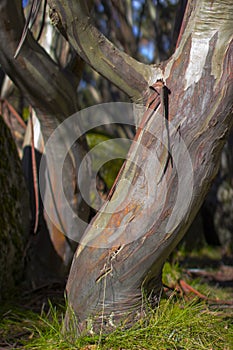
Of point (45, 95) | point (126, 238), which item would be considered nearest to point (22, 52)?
point (45, 95)

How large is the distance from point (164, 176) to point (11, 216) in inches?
61.0

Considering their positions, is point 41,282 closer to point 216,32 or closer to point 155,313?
point 155,313

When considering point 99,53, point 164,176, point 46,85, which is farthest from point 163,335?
point 46,85

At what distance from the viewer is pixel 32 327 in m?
2.91

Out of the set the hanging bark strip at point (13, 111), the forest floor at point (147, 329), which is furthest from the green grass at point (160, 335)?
the hanging bark strip at point (13, 111)

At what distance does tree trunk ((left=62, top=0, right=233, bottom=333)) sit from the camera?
7.64 ft

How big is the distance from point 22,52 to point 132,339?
1605 mm

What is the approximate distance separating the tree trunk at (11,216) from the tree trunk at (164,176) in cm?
102

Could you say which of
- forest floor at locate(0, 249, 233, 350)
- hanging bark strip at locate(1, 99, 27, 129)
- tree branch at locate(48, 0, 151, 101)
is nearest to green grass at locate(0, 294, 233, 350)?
forest floor at locate(0, 249, 233, 350)

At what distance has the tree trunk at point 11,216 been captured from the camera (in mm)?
3439

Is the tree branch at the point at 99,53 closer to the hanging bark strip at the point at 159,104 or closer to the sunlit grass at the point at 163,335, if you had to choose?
the hanging bark strip at the point at 159,104

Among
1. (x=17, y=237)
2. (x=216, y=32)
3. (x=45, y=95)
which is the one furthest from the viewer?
(x=17, y=237)

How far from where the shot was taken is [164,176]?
2379 millimetres

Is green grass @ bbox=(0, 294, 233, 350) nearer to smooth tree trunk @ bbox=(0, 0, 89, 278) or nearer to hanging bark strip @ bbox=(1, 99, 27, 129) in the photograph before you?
smooth tree trunk @ bbox=(0, 0, 89, 278)
